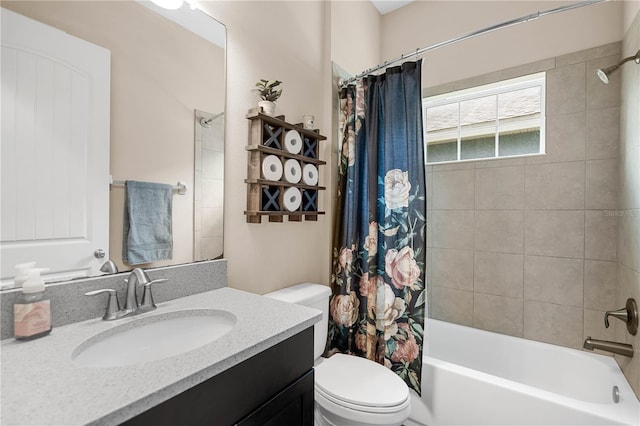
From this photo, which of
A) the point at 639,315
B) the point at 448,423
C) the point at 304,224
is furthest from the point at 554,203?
the point at 304,224

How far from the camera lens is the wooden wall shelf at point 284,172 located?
150 centimetres

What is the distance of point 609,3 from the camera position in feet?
5.75

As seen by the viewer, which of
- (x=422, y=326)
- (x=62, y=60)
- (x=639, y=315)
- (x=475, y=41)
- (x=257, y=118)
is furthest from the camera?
(x=475, y=41)

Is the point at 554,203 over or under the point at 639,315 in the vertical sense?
over

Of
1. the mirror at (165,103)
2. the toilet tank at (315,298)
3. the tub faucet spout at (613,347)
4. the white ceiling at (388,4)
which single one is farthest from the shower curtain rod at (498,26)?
the tub faucet spout at (613,347)

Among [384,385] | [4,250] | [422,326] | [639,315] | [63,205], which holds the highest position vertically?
[63,205]

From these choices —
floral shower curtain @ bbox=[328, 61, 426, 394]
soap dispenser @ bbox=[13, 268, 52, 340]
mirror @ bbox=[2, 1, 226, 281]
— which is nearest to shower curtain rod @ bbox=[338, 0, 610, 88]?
floral shower curtain @ bbox=[328, 61, 426, 394]

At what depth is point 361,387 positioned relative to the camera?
1387 mm

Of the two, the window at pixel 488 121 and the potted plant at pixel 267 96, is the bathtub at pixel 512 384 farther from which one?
the potted plant at pixel 267 96

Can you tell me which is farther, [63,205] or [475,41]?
[475,41]

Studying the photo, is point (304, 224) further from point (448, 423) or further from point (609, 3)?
point (609, 3)

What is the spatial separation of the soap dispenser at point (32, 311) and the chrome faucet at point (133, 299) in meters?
0.12

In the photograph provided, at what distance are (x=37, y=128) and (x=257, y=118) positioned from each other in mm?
831

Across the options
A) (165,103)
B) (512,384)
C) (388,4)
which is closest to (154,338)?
(165,103)
